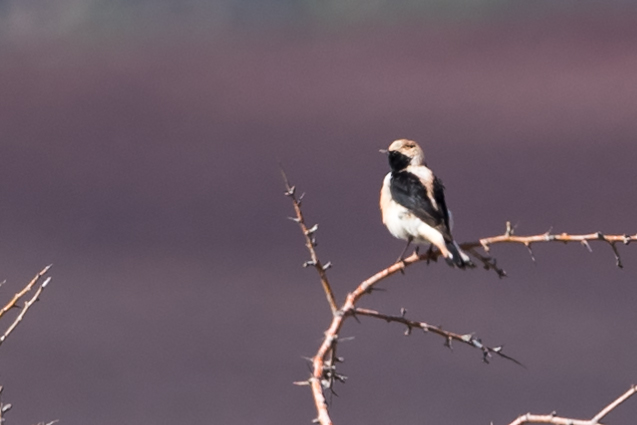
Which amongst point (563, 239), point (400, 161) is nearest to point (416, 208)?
point (400, 161)

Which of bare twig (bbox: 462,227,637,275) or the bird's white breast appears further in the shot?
the bird's white breast

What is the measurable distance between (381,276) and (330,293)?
284 millimetres

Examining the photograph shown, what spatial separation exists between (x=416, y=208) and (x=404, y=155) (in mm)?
697

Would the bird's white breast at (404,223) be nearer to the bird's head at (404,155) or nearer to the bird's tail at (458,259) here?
the bird's head at (404,155)

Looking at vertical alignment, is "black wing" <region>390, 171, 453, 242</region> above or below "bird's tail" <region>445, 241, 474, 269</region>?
above

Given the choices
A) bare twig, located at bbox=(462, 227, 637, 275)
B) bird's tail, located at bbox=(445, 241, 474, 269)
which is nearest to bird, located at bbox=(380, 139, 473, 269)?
bird's tail, located at bbox=(445, 241, 474, 269)

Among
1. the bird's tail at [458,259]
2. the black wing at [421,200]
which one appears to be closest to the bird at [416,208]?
the black wing at [421,200]

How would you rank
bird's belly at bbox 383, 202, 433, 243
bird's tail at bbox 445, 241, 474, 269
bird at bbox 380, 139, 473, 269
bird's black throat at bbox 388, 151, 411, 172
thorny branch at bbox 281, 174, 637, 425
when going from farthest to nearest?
1. bird's black throat at bbox 388, 151, 411, 172
2. bird's belly at bbox 383, 202, 433, 243
3. bird at bbox 380, 139, 473, 269
4. bird's tail at bbox 445, 241, 474, 269
5. thorny branch at bbox 281, 174, 637, 425

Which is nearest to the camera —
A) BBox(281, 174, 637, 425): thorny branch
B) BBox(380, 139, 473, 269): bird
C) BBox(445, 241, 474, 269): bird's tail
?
BBox(281, 174, 637, 425): thorny branch

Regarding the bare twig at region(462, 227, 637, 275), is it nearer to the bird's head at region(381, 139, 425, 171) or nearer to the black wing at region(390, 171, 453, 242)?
the black wing at region(390, 171, 453, 242)

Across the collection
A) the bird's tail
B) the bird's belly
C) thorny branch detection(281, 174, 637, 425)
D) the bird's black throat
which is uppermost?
the bird's black throat

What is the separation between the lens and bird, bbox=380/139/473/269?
4.16m

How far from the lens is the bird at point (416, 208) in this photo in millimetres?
4156

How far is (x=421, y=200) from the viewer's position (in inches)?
169
